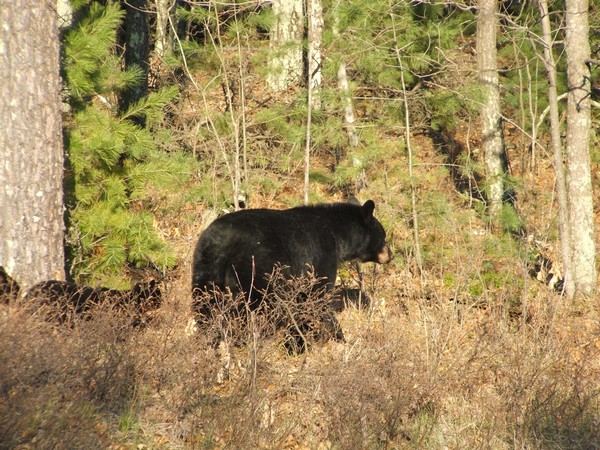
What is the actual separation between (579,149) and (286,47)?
171 inches

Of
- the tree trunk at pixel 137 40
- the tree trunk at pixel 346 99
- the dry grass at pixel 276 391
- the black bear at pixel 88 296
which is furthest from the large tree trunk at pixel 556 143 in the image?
the tree trunk at pixel 137 40

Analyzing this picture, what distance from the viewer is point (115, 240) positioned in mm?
9617

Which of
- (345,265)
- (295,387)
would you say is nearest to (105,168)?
(345,265)

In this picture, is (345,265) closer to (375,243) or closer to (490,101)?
(375,243)

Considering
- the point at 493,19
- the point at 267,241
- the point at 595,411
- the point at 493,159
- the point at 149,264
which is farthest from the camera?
the point at 493,159

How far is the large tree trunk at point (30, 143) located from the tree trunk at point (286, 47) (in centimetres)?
379

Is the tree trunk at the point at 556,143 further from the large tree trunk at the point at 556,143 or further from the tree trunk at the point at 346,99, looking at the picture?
the tree trunk at the point at 346,99

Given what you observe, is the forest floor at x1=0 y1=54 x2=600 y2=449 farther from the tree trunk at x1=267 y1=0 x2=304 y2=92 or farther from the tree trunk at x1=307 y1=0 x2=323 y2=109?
the tree trunk at x1=267 y1=0 x2=304 y2=92

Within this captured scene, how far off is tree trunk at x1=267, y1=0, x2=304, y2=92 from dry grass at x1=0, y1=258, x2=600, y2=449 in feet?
18.0

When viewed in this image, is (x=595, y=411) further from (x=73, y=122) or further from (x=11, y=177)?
(x=73, y=122)

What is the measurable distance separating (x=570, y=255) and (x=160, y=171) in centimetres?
553

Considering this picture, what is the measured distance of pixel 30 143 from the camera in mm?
7941

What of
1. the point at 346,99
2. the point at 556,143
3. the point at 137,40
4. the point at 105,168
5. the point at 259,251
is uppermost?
the point at 137,40

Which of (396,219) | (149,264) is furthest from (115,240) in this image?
(396,219)
